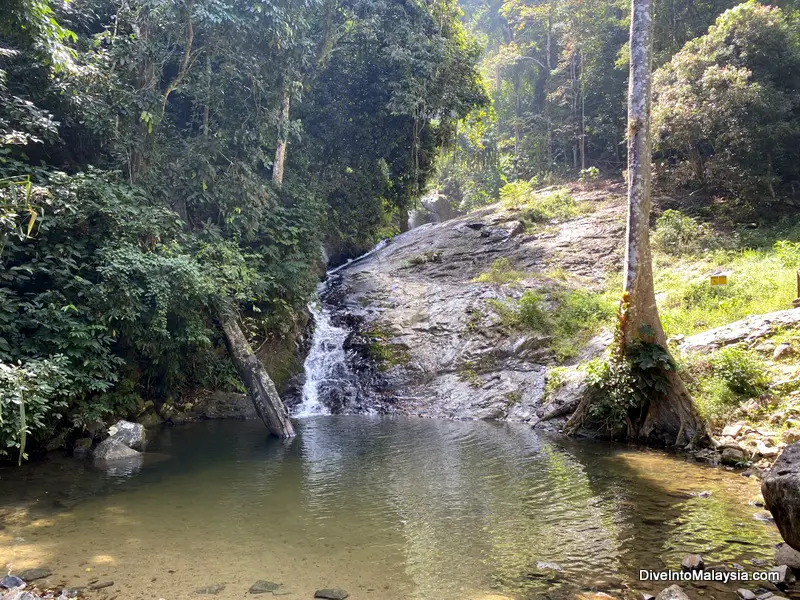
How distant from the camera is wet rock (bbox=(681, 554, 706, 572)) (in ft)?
15.6

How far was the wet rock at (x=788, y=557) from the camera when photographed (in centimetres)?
461

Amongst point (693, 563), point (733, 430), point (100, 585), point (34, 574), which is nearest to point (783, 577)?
point (693, 563)

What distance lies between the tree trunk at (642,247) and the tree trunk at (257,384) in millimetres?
7384

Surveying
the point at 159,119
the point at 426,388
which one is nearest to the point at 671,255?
the point at 426,388

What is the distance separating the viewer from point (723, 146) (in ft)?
62.5

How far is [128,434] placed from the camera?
1061 cm

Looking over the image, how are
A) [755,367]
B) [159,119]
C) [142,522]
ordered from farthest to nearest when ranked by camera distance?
1. [159,119]
2. [755,367]
3. [142,522]

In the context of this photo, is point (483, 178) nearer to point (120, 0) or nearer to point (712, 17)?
point (712, 17)

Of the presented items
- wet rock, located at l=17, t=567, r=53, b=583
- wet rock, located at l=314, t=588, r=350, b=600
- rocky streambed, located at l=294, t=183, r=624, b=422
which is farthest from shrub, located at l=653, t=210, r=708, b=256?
wet rock, located at l=17, t=567, r=53, b=583

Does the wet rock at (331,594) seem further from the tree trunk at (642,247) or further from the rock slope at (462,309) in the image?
the rock slope at (462,309)

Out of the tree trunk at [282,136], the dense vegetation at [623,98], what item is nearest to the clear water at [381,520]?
the tree trunk at [282,136]

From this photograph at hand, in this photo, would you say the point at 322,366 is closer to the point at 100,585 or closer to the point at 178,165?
the point at 178,165

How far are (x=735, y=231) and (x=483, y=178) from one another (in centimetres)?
2015

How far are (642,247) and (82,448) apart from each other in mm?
11688
